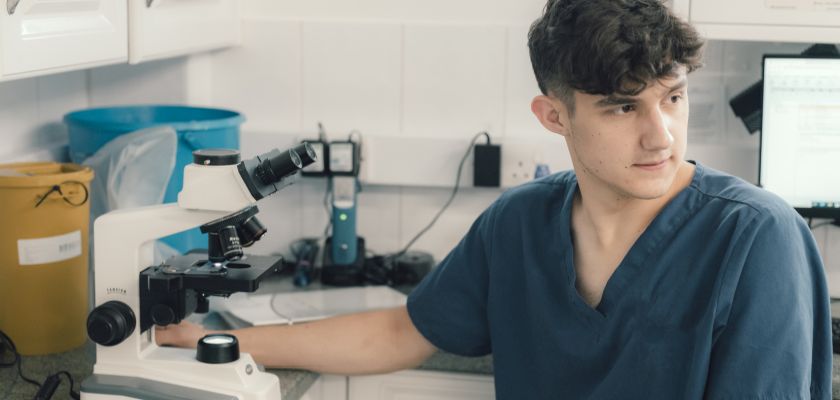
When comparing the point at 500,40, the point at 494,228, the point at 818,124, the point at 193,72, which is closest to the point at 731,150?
the point at 818,124

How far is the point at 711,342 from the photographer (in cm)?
146

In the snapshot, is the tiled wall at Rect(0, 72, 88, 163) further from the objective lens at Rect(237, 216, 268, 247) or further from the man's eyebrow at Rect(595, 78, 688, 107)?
the man's eyebrow at Rect(595, 78, 688, 107)

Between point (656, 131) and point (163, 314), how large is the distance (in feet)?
2.47

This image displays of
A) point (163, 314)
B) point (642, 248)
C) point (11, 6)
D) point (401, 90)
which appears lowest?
point (163, 314)

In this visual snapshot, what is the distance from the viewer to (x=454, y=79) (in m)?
2.40

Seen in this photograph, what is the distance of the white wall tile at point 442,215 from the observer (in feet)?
8.00

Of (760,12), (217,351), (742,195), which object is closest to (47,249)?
(217,351)

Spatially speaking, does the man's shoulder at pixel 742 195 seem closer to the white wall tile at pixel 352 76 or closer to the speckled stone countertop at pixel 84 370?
the speckled stone countertop at pixel 84 370

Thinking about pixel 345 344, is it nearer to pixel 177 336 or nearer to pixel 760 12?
pixel 177 336

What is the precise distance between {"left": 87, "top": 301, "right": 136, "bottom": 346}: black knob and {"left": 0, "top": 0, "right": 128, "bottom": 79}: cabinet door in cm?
36

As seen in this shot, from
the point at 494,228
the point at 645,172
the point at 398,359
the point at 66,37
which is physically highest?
the point at 66,37

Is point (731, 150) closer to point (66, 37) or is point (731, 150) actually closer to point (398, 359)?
point (398, 359)

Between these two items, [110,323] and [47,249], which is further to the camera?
[47,249]

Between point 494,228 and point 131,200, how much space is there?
706mm
